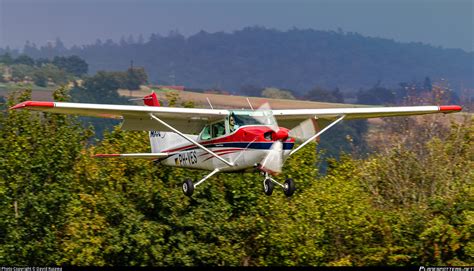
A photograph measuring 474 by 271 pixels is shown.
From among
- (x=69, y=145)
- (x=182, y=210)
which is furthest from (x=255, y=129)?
(x=69, y=145)

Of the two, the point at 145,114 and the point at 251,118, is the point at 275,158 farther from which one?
the point at 145,114

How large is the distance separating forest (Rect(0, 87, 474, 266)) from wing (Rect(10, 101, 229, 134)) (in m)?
12.1

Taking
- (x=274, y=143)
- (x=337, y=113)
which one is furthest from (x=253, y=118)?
(x=337, y=113)

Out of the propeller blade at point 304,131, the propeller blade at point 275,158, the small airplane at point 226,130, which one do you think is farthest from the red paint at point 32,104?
the propeller blade at point 304,131

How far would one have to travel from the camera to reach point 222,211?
4103 centimetres

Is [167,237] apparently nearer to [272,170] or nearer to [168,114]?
[168,114]

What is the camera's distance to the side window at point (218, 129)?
2501cm

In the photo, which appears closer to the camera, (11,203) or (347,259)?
(347,259)

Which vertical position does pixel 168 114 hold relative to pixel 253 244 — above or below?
above

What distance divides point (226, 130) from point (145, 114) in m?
2.54

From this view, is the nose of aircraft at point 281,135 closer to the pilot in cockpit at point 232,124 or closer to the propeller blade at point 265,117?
the propeller blade at point 265,117

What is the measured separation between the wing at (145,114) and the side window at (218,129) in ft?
0.63

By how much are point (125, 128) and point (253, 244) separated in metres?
16.7

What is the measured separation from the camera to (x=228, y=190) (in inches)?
1684
